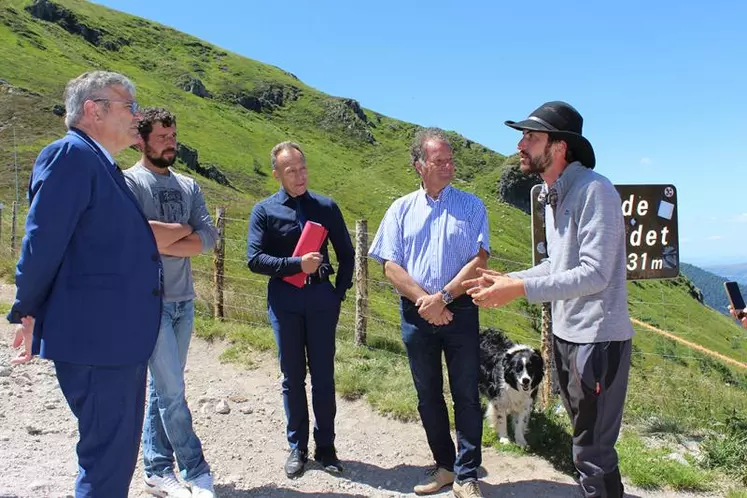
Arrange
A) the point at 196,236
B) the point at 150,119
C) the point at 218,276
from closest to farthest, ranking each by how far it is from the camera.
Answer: the point at 150,119, the point at 196,236, the point at 218,276

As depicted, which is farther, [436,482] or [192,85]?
[192,85]

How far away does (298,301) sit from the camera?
4.06 metres

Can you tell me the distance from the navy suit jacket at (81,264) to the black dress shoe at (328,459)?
205 cm

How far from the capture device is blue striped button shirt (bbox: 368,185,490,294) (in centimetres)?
374

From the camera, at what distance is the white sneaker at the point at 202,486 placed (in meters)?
3.56

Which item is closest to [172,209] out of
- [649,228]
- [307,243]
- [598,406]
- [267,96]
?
[307,243]

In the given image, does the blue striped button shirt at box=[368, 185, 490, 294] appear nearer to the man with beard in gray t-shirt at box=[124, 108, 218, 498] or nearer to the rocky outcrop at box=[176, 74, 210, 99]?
the man with beard in gray t-shirt at box=[124, 108, 218, 498]

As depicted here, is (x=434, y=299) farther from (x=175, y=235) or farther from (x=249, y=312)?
(x=249, y=312)

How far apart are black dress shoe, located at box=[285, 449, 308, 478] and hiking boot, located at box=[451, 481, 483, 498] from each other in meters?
1.14

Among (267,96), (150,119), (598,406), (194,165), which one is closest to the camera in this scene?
(598,406)

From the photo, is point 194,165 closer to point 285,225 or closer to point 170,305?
point 285,225

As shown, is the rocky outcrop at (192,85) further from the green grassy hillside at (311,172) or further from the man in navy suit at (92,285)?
the man in navy suit at (92,285)

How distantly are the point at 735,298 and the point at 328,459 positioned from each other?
2.98m

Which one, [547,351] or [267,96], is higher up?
[267,96]
